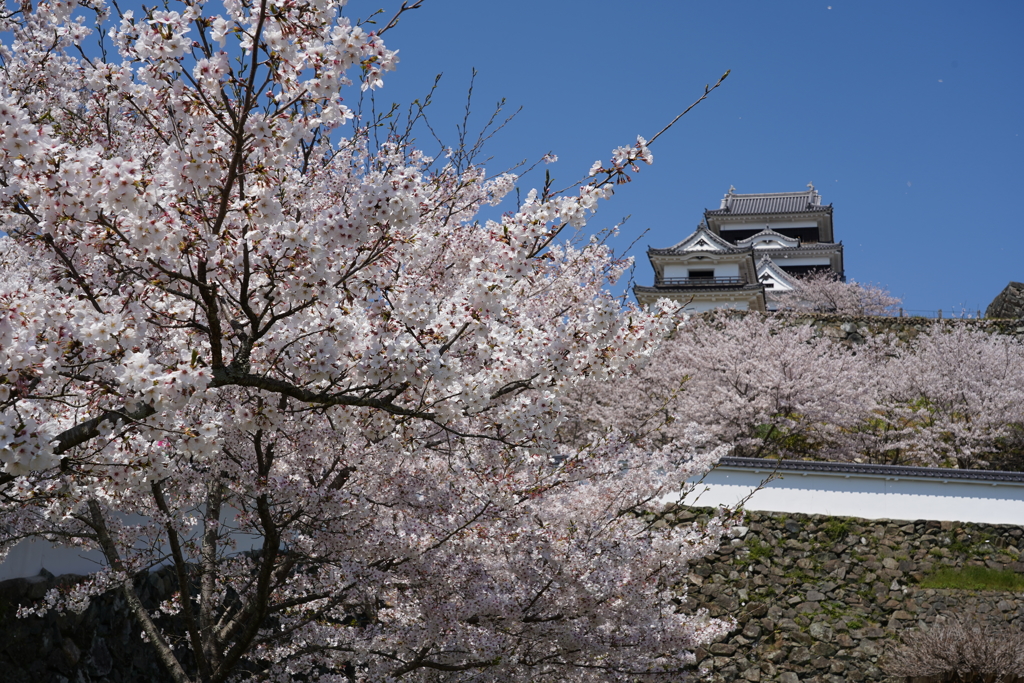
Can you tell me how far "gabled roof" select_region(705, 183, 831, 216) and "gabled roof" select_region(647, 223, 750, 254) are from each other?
929 cm

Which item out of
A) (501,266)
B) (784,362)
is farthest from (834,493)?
(501,266)

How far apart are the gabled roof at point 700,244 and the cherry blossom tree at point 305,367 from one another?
963 inches

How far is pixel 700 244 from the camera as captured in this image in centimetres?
3134

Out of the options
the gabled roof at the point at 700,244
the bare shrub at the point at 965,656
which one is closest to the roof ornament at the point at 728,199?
the gabled roof at the point at 700,244

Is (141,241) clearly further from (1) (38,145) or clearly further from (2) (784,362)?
(2) (784,362)

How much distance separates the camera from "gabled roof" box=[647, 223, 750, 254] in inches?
1213

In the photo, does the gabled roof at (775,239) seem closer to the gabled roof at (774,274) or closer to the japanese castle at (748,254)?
the japanese castle at (748,254)

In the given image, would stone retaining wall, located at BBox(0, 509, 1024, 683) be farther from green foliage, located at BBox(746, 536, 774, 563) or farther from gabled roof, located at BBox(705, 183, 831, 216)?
gabled roof, located at BBox(705, 183, 831, 216)

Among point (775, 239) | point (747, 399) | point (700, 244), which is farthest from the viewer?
point (775, 239)

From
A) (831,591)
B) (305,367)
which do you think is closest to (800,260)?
(831,591)

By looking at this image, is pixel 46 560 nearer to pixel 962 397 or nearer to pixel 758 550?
pixel 758 550

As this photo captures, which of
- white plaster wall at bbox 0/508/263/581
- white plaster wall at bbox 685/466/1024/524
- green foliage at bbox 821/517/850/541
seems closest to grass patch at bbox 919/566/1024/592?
white plaster wall at bbox 685/466/1024/524

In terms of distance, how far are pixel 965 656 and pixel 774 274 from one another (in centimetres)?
2852

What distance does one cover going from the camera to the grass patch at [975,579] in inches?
407
